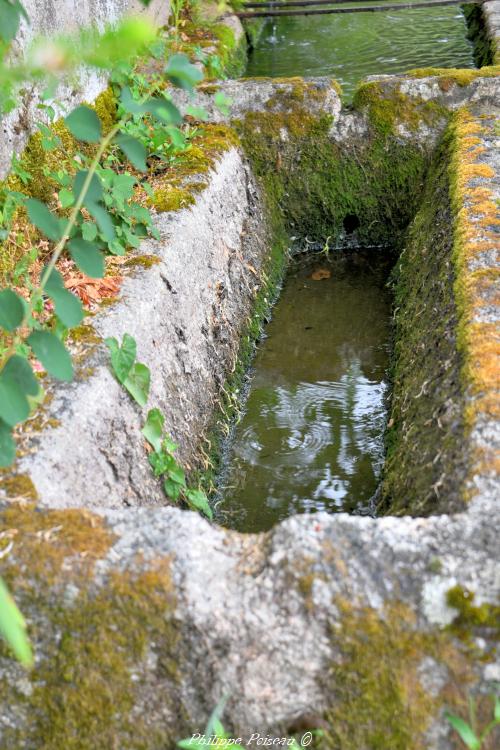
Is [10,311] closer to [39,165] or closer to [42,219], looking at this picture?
[42,219]

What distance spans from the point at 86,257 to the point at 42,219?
5.9 inches

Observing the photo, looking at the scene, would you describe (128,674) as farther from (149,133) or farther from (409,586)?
(149,133)

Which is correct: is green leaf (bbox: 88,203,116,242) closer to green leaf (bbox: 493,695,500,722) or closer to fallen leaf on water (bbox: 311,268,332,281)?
green leaf (bbox: 493,695,500,722)

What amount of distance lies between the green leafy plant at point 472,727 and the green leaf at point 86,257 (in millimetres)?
1318

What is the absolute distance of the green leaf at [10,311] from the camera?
5.94 ft

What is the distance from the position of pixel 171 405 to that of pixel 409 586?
1680 mm

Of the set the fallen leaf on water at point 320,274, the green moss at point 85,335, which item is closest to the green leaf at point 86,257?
the green moss at point 85,335

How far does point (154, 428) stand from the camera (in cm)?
304

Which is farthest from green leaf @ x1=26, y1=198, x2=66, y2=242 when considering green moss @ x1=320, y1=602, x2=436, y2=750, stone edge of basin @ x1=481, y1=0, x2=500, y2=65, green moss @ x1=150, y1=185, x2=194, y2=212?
stone edge of basin @ x1=481, y1=0, x2=500, y2=65

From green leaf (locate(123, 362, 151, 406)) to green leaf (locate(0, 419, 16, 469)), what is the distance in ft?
3.57

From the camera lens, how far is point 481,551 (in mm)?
1992

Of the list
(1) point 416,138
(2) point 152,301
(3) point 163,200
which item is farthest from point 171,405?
(1) point 416,138

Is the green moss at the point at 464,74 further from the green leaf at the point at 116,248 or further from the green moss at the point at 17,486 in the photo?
the green moss at the point at 17,486

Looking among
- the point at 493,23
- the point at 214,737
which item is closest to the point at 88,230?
the point at 214,737
